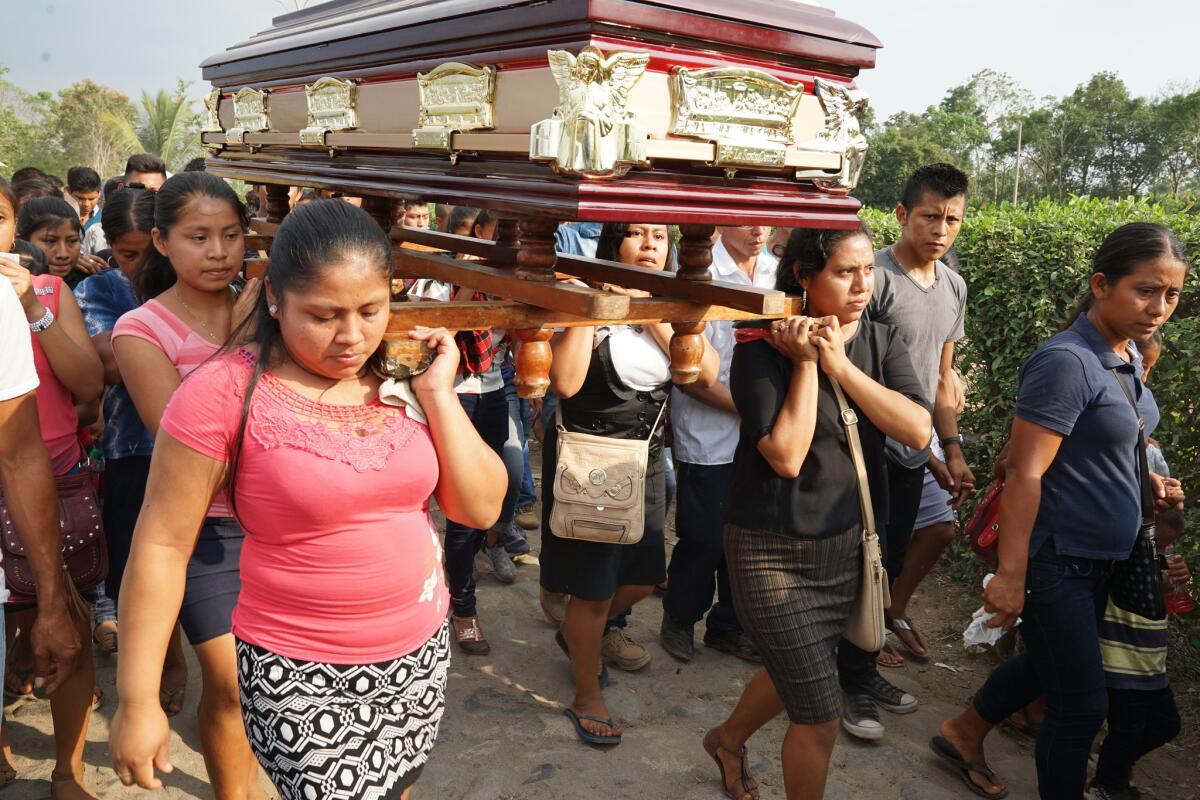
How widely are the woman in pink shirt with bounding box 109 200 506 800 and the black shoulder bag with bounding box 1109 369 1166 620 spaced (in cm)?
210

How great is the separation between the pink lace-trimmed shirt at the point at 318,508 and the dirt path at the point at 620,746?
1.50 meters

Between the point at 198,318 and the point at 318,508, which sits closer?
the point at 318,508

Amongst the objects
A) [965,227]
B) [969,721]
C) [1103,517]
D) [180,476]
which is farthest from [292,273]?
[965,227]

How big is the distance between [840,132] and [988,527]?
1.67 metres

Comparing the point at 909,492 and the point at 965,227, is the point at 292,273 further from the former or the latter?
the point at 965,227

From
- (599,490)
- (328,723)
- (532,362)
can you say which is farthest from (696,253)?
(328,723)

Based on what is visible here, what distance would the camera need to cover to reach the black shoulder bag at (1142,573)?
2.83m

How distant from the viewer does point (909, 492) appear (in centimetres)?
382

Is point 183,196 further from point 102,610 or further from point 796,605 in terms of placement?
point 102,610

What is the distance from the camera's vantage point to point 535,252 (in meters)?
2.00

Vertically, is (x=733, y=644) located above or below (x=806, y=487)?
below

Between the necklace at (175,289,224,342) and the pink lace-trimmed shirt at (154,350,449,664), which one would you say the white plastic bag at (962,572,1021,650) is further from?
the necklace at (175,289,224,342)

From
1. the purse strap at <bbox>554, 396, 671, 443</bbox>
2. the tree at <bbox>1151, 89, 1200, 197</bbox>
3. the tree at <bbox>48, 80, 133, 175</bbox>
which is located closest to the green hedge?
the purse strap at <bbox>554, 396, 671, 443</bbox>

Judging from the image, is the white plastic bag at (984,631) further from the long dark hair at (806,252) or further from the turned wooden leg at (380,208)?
the turned wooden leg at (380,208)
